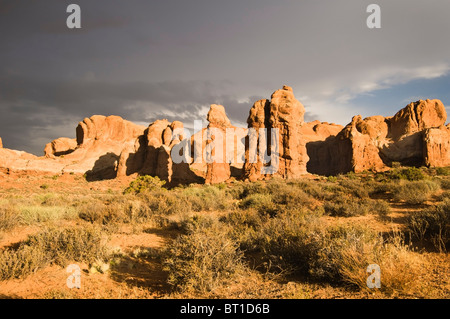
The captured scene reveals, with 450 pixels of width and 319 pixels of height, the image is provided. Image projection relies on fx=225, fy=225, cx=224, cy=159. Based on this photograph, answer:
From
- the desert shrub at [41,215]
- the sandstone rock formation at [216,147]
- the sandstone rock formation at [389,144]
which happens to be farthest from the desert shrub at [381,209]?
the sandstone rock formation at [389,144]

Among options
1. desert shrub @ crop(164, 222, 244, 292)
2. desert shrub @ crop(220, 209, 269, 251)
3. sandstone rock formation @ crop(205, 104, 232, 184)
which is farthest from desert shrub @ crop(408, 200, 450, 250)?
sandstone rock formation @ crop(205, 104, 232, 184)

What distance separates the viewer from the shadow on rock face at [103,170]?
43.8 meters

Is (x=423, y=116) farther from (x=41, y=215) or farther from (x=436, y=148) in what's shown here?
(x=41, y=215)

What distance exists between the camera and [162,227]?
7.85 metres

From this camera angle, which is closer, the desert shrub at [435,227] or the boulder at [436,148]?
the desert shrub at [435,227]

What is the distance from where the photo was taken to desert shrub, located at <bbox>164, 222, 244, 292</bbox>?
11.4 ft

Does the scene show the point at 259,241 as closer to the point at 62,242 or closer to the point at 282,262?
the point at 282,262

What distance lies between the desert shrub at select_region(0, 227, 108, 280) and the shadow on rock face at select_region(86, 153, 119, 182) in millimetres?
40807

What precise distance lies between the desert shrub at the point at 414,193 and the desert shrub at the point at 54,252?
1163 centimetres

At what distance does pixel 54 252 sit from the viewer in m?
4.85

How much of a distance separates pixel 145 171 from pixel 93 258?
36469 mm

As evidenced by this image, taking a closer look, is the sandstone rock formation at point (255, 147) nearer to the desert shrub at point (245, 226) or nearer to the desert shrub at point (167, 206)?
the desert shrub at point (167, 206)

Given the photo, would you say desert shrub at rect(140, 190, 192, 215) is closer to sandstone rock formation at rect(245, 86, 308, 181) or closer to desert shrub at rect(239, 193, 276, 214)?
desert shrub at rect(239, 193, 276, 214)
